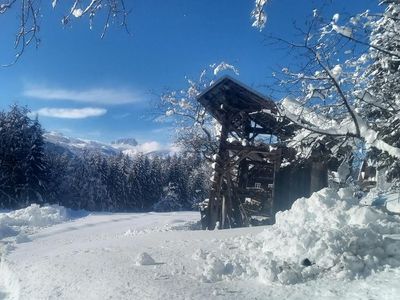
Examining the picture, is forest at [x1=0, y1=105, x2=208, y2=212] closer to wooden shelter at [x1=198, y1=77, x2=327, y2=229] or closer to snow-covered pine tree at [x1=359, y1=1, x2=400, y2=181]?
wooden shelter at [x1=198, y1=77, x2=327, y2=229]

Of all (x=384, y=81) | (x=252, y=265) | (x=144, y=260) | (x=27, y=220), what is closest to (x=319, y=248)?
(x=252, y=265)

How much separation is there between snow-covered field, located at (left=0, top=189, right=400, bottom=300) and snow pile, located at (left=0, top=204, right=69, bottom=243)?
7.26 metres

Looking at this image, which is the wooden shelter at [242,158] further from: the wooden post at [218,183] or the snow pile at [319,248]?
the snow pile at [319,248]

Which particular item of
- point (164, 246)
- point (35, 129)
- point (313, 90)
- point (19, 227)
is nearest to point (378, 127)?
point (313, 90)

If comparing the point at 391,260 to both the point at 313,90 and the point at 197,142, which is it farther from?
the point at 197,142

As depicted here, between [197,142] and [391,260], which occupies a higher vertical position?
[197,142]

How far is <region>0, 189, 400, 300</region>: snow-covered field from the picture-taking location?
5.27m

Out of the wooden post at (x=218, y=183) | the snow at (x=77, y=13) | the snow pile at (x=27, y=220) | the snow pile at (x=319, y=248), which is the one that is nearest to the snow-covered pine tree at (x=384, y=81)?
the snow pile at (x=319, y=248)

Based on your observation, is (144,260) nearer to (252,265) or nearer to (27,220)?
(252,265)

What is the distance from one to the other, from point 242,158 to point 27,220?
1041cm

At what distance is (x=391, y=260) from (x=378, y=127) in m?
2.07

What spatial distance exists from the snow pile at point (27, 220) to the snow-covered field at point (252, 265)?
286 inches

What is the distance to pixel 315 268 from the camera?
18.1 feet

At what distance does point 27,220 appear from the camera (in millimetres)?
18469
